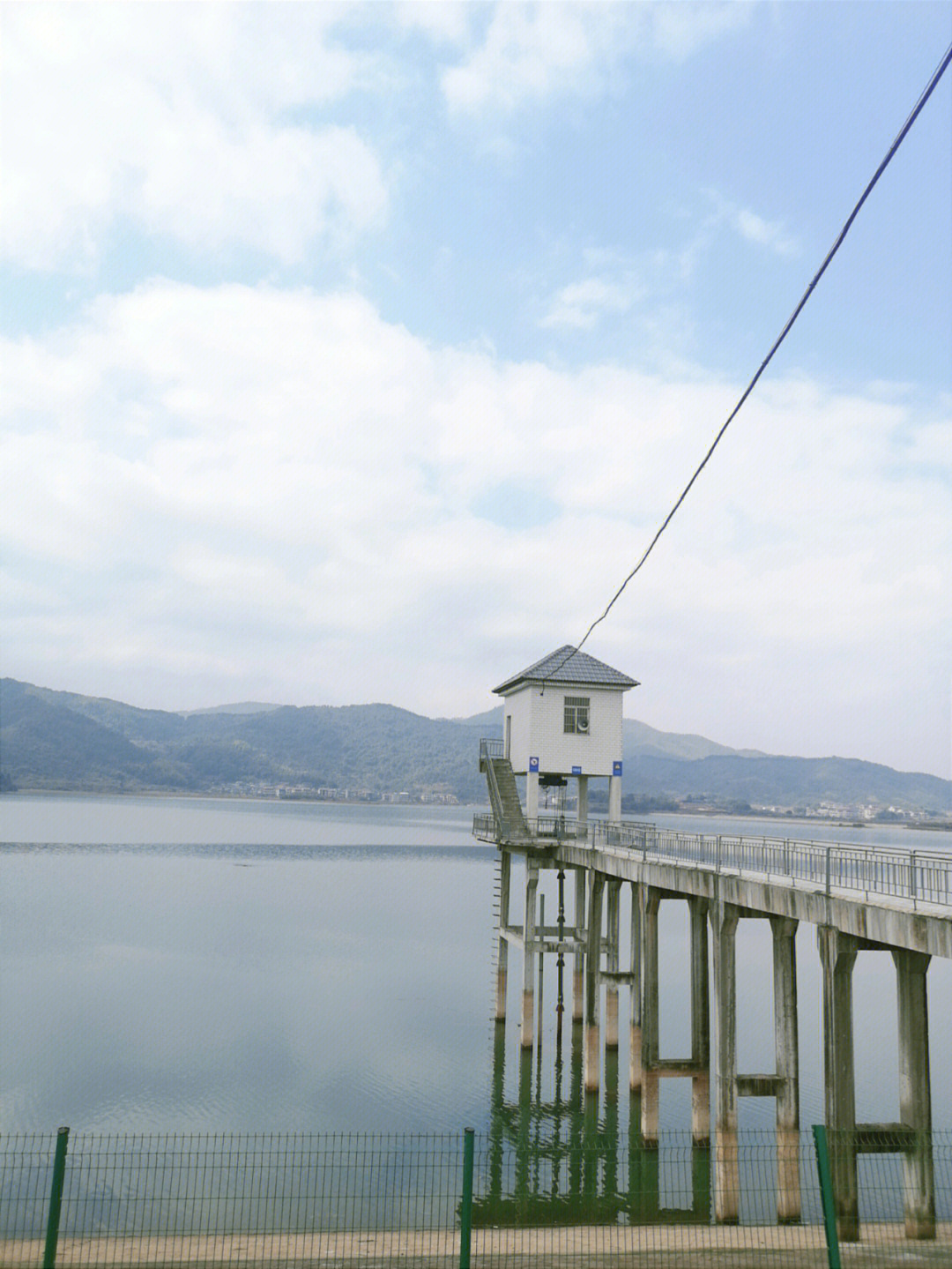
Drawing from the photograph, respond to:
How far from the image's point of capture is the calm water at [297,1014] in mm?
28812

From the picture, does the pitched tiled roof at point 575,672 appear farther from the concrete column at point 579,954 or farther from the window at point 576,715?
the concrete column at point 579,954

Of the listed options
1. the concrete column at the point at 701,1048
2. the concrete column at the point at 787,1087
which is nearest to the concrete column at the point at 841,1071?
the concrete column at the point at 787,1087

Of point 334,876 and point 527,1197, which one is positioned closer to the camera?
point 527,1197

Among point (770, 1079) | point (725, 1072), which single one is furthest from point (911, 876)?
point (725, 1072)

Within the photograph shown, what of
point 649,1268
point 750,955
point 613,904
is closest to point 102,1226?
point 649,1268

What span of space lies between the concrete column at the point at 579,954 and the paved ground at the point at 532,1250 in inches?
637

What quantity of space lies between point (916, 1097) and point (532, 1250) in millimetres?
5907

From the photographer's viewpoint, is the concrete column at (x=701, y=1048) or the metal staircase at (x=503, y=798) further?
the metal staircase at (x=503, y=798)

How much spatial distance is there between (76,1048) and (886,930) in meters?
29.7

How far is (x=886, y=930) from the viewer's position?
45.5 feet

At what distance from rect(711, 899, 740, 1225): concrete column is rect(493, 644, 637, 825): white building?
13246mm

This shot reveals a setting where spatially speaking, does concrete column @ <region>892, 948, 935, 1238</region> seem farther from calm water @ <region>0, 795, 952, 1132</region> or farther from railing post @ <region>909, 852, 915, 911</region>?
calm water @ <region>0, 795, 952, 1132</region>

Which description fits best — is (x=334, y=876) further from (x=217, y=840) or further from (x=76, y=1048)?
(x=76, y=1048)

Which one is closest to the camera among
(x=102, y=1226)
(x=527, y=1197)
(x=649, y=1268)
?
(x=649, y=1268)
